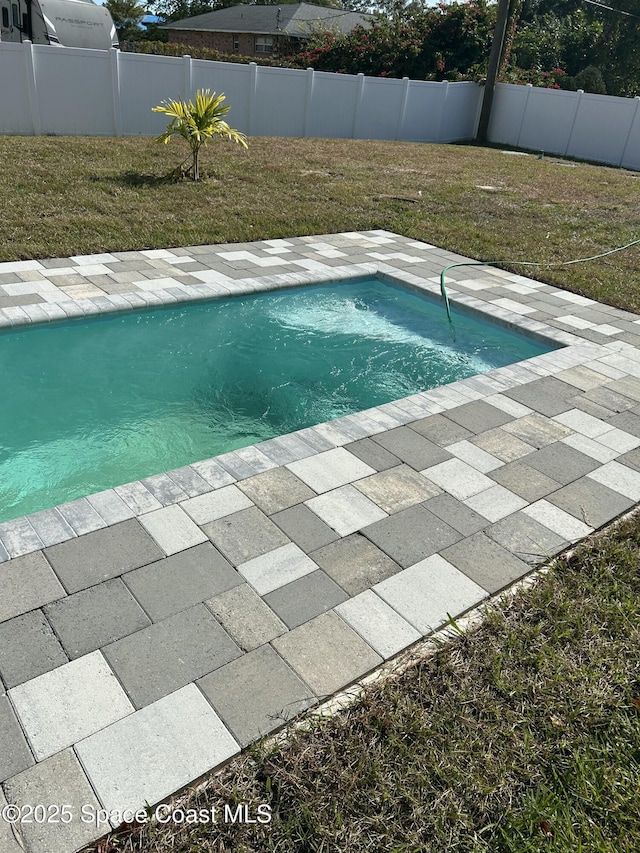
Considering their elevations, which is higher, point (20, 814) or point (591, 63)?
point (591, 63)

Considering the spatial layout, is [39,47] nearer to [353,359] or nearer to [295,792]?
[353,359]

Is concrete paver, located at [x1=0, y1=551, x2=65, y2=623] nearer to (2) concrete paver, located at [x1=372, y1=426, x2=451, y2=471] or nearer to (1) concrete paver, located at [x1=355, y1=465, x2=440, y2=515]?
(1) concrete paver, located at [x1=355, y1=465, x2=440, y2=515]

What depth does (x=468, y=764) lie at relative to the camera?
207cm

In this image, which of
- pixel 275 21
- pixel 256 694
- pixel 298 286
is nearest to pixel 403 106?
pixel 298 286

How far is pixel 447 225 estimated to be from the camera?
31.2ft

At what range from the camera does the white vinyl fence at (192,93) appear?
12.1 metres

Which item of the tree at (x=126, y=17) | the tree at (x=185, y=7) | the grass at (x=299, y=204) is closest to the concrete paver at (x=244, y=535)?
the grass at (x=299, y=204)

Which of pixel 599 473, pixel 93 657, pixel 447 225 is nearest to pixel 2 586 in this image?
pixel 93 657

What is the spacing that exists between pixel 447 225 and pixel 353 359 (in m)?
4.66

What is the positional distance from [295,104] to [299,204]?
7.62 m

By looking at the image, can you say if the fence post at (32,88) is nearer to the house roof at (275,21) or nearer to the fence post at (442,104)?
the fence post at (442,104)

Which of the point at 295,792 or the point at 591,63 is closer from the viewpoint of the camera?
the point at 295,792

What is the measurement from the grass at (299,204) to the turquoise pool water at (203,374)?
183 centimetres

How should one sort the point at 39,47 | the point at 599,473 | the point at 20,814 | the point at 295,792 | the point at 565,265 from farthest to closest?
the point at 39,47 → the point at 565,265 → the point at 599,473 → the point at 295,792 → the point at 20,814
